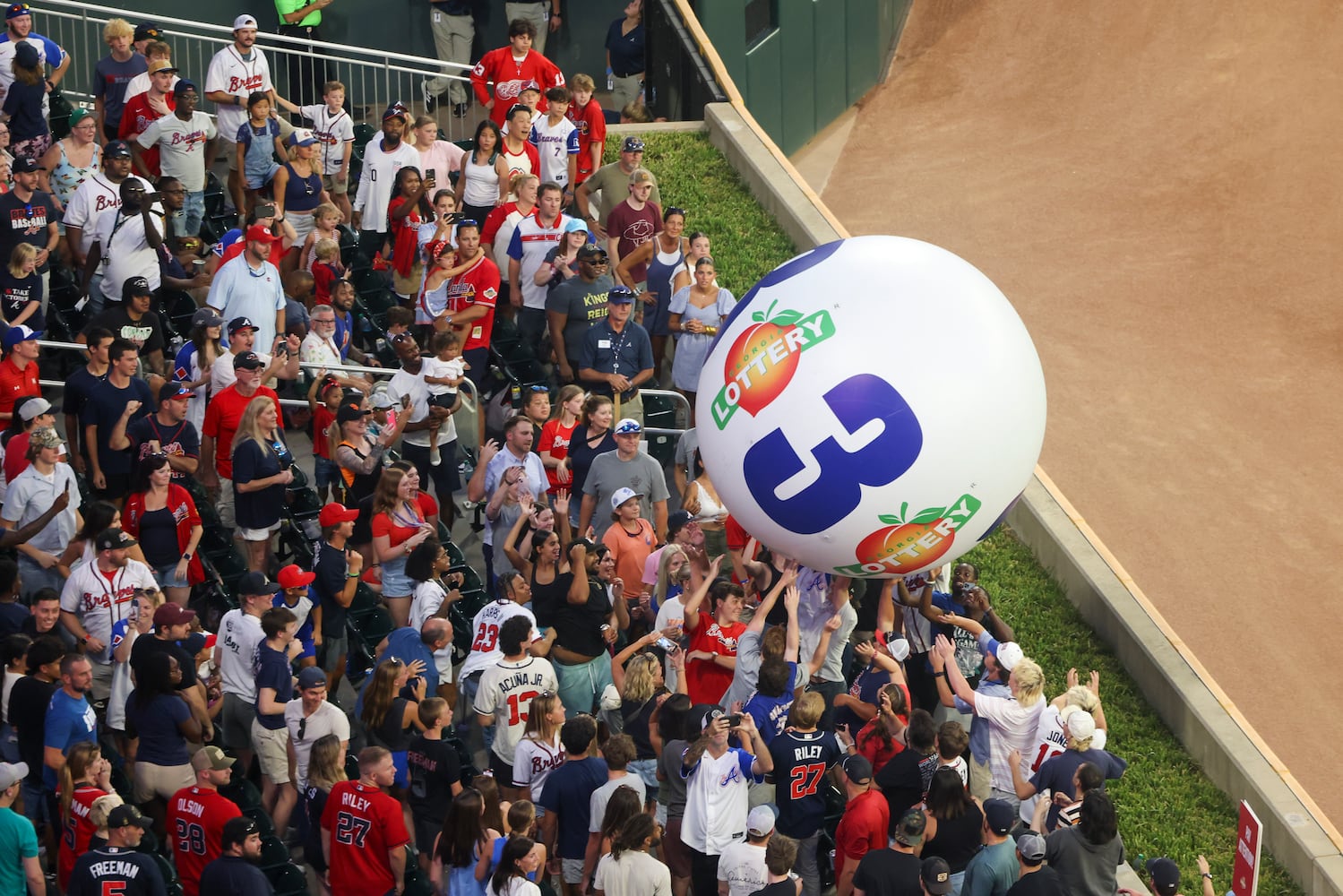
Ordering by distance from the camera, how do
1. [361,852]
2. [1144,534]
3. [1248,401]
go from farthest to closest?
[1248,401] < [1144,534] < [361,852]

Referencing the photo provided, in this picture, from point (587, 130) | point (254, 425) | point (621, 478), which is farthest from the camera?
point (587, 130)

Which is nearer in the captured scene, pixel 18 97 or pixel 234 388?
pixel 234 388

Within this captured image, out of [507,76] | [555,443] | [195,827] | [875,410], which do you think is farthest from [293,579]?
[507,76]

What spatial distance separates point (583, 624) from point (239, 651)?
1.90 meters

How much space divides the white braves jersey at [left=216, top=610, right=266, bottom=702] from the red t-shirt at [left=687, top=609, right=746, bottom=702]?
2367mm

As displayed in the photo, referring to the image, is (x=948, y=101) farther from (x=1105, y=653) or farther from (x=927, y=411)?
(x=927, y=411)

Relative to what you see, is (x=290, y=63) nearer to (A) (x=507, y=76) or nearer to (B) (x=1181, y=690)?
(A) (x=507, y=76)

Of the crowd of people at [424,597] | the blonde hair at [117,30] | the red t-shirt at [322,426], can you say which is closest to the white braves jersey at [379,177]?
the crowd of people at [424,597]

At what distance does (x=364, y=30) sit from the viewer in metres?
19.8

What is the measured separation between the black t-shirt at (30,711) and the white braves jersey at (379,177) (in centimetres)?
605

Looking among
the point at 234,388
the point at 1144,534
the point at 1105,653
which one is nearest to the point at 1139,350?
the point at 1144,534

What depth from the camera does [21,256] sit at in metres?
12.9

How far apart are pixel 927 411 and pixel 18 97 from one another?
8737 millimetres

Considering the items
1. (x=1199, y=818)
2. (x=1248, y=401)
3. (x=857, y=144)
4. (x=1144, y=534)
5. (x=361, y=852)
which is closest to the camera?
(x=361, y=852)
